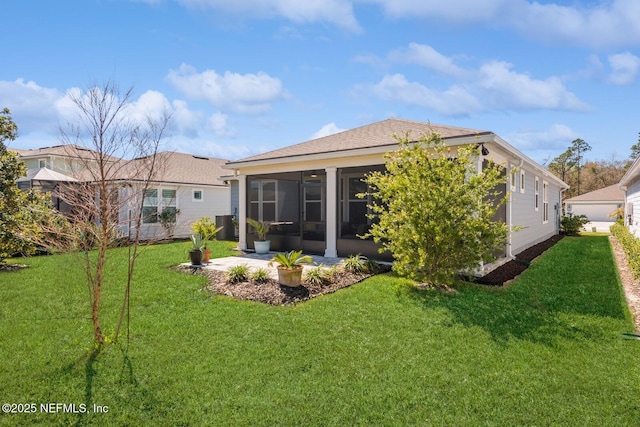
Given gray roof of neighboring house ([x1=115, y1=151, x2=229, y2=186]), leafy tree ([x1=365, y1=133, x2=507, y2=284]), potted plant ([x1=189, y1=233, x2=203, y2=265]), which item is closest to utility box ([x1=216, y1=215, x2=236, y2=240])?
gray roof of neighboring house ([x1=115, y1=151, x2=229, y2=186])

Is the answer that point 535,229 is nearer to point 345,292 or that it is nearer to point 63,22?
point 345,292

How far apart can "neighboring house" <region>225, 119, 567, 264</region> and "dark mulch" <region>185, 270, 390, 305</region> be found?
264cm

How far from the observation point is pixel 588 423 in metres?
2.82

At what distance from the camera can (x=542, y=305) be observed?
19.2ft

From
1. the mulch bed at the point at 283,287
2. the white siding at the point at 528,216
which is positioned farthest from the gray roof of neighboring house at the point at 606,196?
the mulch bed at the point at 283,287

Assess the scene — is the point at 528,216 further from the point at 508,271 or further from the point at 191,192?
the point at 191,192

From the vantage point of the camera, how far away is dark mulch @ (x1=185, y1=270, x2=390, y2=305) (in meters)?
6.32

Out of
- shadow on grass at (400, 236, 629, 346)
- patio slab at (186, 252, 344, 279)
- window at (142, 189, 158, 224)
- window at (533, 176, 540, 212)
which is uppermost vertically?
window at (533, 176, 540, 212)

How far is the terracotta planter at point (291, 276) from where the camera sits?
677cm

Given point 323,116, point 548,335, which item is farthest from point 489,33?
point 548,335

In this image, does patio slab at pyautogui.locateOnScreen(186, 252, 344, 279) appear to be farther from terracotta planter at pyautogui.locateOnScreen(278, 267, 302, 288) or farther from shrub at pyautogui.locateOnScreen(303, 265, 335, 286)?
terracotta planter at pyautogui.locateOnScreen(278, 267, 302, 288)

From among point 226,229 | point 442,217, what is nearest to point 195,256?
point 442,217

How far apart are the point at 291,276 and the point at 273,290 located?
0.41 meters

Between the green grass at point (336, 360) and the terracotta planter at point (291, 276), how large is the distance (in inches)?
28.8
